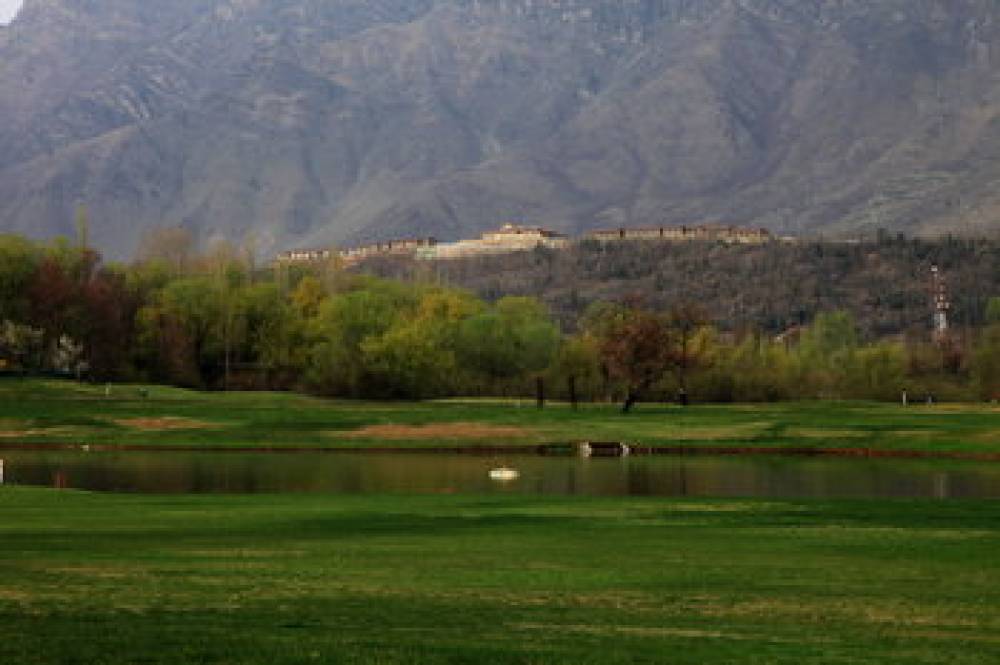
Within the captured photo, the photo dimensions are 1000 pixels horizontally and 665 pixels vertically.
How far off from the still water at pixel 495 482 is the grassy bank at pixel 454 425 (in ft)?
24.9

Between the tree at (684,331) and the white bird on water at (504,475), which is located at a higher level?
the tree at (684,331)

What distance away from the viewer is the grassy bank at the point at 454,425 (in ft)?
324

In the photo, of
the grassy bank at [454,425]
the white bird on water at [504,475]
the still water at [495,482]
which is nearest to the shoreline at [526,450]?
the grassy bank at [454,425]

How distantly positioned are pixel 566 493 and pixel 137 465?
2442 centimetres

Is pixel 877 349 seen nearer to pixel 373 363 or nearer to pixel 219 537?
pixel 373 363

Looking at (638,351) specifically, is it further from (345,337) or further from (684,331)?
(345,337)

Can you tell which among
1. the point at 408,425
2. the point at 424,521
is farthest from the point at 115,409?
the point at 424,521

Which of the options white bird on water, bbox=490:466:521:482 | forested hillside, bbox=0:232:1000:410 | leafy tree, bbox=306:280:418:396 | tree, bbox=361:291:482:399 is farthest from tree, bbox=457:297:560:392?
white bird on water, bbox=490:466:521:482

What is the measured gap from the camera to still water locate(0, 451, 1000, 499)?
6794 cm

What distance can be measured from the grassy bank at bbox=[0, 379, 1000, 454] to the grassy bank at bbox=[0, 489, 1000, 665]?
147ft

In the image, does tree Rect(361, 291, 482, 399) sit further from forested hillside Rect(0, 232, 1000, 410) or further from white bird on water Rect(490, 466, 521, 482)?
white bird on water Rect(490, 466, 521, 482)

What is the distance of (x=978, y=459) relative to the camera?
8975cm

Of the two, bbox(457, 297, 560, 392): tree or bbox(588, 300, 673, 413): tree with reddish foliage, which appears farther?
bbox(457, 297, 560, 392): tree

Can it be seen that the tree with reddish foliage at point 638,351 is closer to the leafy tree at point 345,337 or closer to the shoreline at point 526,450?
the leafy tree at point 345,337
